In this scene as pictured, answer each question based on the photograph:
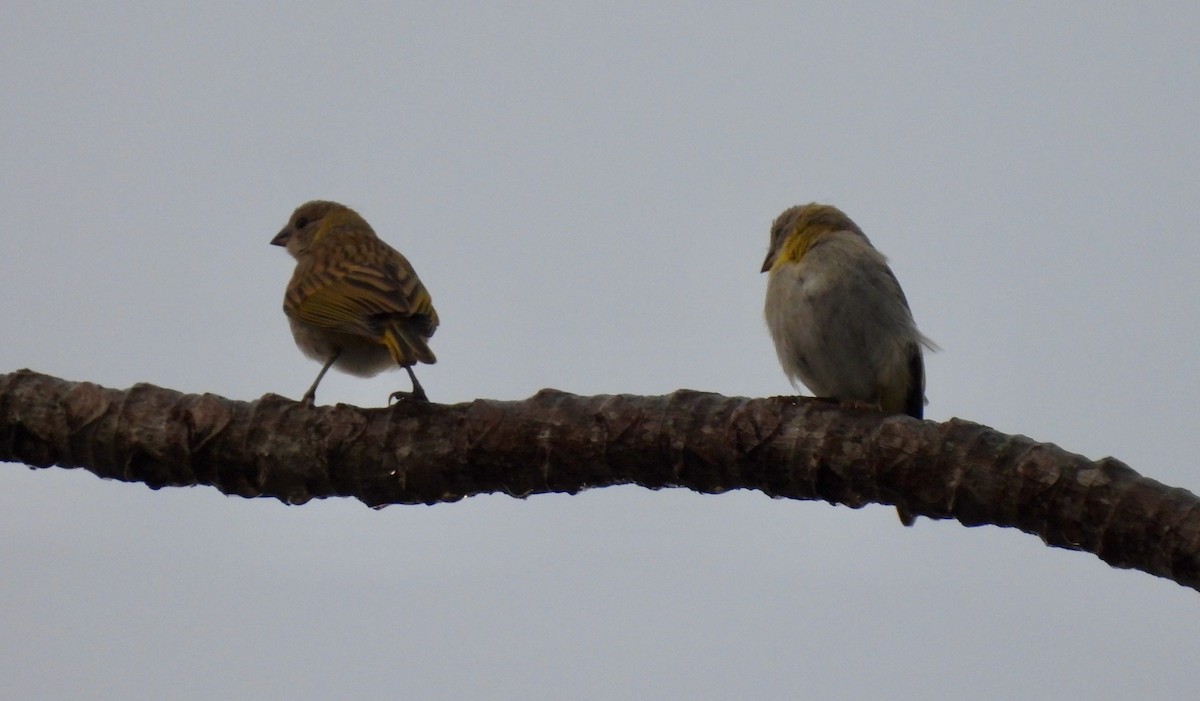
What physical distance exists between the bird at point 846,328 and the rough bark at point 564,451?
1101 mm

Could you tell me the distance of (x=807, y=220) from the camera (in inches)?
272

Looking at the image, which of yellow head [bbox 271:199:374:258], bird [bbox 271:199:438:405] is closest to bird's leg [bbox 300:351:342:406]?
bird [bbox 271:199:438:405]

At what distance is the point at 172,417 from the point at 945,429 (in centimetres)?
280

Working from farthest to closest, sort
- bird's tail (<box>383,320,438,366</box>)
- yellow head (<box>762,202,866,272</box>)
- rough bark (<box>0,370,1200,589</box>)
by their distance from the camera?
yellow head (<box>762,202,866,272</box>) → bird's tail (<box>383,320,438,366</box>) → rough bark (<box>0,370,1200,589</box>)

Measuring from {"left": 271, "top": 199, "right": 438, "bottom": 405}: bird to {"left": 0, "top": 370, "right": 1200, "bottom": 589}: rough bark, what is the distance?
0.41m

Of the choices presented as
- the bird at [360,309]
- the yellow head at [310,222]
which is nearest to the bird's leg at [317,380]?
the bird at [360,309]

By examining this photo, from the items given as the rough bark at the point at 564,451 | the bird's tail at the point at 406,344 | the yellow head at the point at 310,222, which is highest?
the yellow head at the point at 310,222

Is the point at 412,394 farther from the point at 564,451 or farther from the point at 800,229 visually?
the point at 800,229

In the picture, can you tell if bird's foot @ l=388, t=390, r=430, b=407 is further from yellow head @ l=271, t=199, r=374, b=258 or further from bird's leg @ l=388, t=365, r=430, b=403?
yellow head @ l=271, t=199, r=374, b=258

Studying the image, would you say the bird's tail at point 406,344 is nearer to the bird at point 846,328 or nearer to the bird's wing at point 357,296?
the bird's wing at point 357,296

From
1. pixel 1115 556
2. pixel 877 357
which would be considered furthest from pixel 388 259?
pixel 1115 556

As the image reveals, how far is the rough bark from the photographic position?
4.28 m

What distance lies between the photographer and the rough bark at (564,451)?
4277 mm

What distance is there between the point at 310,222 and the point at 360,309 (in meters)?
2.84
